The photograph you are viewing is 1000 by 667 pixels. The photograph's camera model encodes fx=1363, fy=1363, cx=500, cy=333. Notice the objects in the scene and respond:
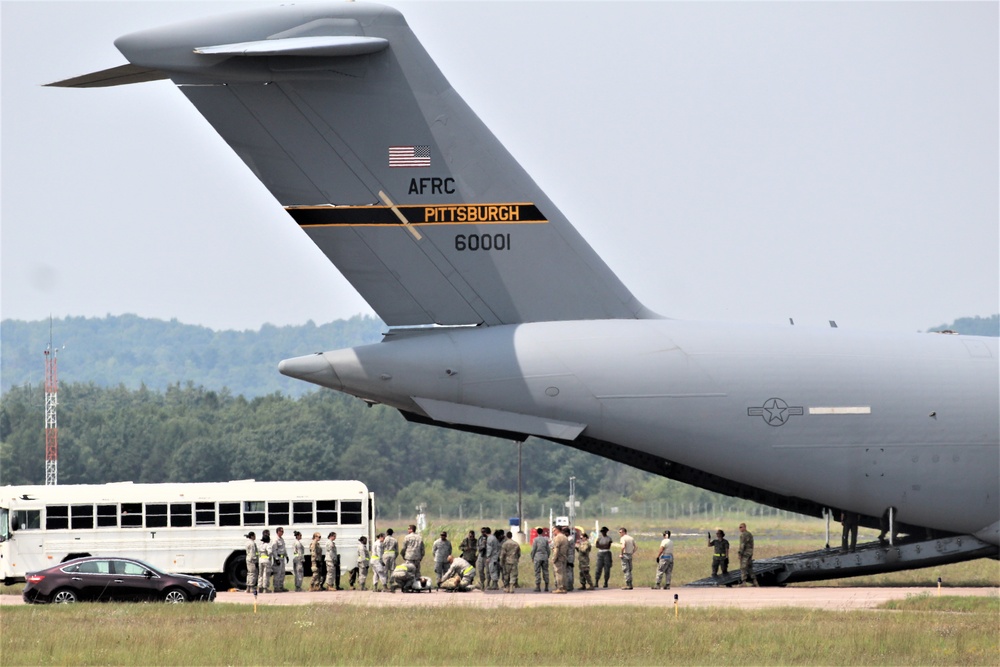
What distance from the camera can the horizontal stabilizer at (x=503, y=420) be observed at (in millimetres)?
22281

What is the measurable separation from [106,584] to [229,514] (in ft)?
17.4

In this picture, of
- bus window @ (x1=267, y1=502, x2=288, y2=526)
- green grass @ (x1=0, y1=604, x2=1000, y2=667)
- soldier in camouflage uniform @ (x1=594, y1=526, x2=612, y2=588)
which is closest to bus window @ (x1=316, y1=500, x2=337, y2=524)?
bus window @ (x1=267, y1=502, x2=288, y2=526)

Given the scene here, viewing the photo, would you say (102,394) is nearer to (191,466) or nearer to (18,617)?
(191,466)

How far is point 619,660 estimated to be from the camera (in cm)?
1711

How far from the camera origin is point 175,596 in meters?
24.2

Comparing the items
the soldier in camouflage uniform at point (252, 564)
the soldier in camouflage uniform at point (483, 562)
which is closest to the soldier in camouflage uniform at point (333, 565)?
the soldier in camouflage uniform at point (252, 564)

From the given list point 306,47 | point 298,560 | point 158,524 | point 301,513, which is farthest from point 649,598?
point 158,524

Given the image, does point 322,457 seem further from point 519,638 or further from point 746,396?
point 519,638

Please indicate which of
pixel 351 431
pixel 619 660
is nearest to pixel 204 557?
pixel 619 660

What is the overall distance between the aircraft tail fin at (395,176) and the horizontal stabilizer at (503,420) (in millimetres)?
1487

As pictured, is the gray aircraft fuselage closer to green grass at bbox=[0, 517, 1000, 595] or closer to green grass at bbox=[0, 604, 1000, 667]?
green grass at bbox=[0, 517, 1000, 595]

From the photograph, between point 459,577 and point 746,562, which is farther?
point 459,577

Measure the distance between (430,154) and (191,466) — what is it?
235 ft

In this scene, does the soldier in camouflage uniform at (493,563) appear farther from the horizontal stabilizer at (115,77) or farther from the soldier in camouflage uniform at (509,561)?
the horizontal stabilizer at (115,77)
